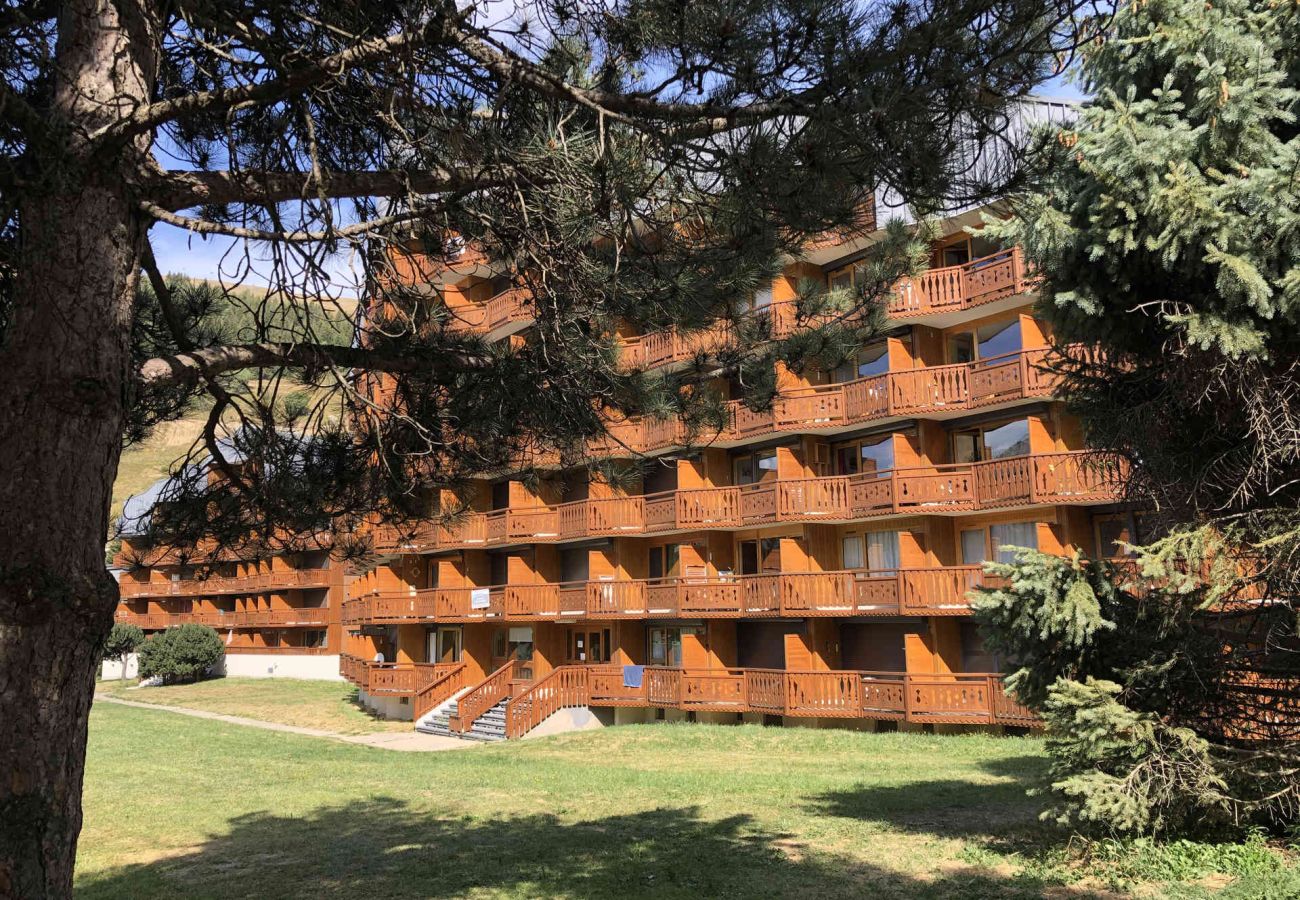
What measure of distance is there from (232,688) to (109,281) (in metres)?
50.0

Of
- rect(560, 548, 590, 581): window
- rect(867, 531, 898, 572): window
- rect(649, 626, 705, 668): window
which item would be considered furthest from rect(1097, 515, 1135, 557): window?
rect(560, 548, 590, 581): window

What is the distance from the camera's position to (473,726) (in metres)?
27.4

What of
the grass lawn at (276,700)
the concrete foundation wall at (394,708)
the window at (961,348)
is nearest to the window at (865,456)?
the window at (961,348)

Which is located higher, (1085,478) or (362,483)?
(1085,478)

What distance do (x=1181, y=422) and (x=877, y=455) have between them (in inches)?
615

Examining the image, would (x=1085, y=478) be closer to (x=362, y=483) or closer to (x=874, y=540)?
(x=874, y=540)

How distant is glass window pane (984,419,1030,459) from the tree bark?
20004 millimetres

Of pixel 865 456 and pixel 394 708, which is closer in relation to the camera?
pixel 865 456

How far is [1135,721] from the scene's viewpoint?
8312 mm

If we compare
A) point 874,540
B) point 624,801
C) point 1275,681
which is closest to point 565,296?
point 1275,681

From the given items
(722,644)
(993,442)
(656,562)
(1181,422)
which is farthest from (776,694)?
(1181,422)

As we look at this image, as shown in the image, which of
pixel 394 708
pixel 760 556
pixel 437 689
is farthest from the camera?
pixel 394 708

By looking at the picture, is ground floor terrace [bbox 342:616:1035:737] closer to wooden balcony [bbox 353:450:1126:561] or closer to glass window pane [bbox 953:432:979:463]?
wooden balcony [bbox 353:450:1126:561]

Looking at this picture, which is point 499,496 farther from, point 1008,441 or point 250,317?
point 250,317
